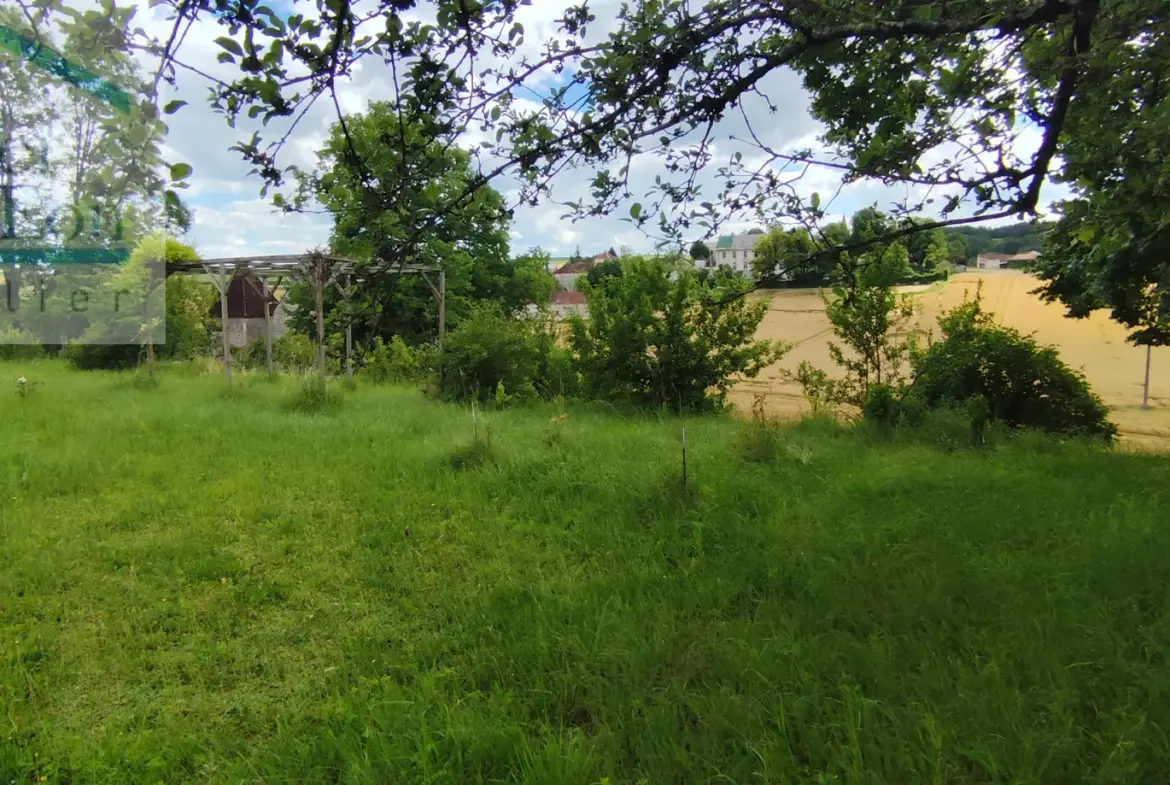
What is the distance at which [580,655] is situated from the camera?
2.44 metres

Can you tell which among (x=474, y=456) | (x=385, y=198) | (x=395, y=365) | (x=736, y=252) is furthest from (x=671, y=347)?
(x=385, y=198)

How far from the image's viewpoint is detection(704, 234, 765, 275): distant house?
313 cm

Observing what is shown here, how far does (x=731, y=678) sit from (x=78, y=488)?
4.94m

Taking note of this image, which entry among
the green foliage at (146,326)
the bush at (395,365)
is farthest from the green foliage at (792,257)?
the green foliage at (146,326)

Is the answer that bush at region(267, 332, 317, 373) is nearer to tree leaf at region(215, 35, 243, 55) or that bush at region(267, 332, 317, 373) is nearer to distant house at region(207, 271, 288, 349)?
distant house at region(207, 271, 288, 349)

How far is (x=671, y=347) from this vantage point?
8.77 metres

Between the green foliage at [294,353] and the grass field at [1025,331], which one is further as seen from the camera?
the green foliage at [294,353]

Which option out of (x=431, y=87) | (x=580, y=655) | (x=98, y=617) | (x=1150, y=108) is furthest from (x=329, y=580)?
(x=1150, y=108)

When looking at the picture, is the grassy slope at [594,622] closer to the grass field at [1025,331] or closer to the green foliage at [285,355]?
the grass field at [1025,331]

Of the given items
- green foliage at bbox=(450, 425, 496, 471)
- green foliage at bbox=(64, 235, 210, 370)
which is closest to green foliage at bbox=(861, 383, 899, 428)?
green foliage at bbox=(450, 425, 496, 471)

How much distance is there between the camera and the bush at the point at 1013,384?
19.8 feet

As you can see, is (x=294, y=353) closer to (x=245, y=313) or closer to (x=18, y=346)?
(x=18, y=346)

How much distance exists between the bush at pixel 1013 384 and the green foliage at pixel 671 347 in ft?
8.26

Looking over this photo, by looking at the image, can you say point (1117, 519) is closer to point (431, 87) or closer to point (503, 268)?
point (431, 87)
